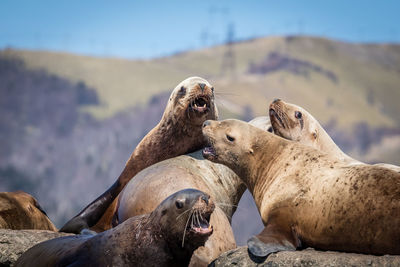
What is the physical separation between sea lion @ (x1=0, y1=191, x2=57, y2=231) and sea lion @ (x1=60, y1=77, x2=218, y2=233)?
949 millimetres

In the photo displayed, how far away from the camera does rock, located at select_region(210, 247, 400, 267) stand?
5234 millimetres

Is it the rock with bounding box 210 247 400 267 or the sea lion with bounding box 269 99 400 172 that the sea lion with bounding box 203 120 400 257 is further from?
the sea lion with bounding box 269 99 400 172

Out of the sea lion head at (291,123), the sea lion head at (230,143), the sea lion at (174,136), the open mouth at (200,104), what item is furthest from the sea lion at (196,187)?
the sea lion head at (291,123)

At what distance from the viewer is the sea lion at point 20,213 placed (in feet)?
29.5

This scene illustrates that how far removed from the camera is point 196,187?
7488 mm

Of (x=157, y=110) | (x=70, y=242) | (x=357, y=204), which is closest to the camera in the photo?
(x=357, y=204)

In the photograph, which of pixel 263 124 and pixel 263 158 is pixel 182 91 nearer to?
pixel 263 124

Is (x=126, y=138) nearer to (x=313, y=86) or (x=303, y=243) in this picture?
(x=313, y=86)

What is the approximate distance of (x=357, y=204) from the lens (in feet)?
18.3

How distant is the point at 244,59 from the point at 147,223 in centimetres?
13308

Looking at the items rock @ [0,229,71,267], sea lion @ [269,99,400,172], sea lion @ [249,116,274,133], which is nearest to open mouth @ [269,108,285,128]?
sea lion @ [269,99,400,172]

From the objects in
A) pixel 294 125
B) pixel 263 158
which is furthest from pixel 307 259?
pixel 294 125

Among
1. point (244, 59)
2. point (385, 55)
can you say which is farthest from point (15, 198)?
point (385, 55)

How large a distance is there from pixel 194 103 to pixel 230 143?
173 cm
